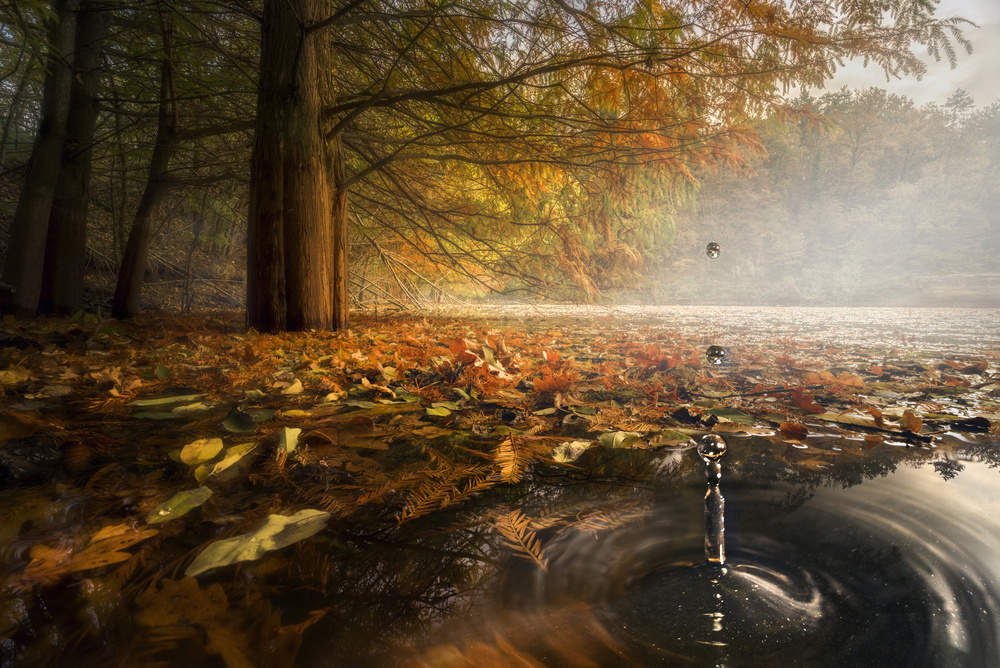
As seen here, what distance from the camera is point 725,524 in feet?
2.53

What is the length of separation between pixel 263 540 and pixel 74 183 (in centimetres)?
528

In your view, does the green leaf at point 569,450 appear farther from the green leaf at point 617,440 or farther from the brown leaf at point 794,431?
the brown leaf at point 794,431

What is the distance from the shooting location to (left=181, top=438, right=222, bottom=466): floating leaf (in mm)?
926

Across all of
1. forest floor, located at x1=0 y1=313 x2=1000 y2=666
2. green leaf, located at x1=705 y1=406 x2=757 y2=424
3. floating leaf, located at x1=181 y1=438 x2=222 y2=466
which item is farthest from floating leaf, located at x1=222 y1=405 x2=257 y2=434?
green leaf, located at x1=705 y1=406 x2=757 y2=424

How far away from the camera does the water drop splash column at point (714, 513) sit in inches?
26.5

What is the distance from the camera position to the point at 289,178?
3.04 meters

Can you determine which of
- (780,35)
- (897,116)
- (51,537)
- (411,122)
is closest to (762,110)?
(780,35)

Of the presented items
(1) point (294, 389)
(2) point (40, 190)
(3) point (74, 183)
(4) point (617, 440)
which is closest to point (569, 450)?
(4) point (617, 440)

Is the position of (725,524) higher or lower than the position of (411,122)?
lower

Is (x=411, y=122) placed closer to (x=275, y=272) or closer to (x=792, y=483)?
(x=275, y=272)

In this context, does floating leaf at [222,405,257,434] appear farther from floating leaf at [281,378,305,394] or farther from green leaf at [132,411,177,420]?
floating leaf at [281,378,305,394]

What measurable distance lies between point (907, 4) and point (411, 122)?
372 centimetres

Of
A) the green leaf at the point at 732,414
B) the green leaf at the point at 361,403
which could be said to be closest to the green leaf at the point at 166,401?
the green leaf at the point at 361,403

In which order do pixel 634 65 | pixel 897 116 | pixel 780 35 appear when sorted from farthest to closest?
pixel 897 116 → pixel 634 65 → pixel 780 35
